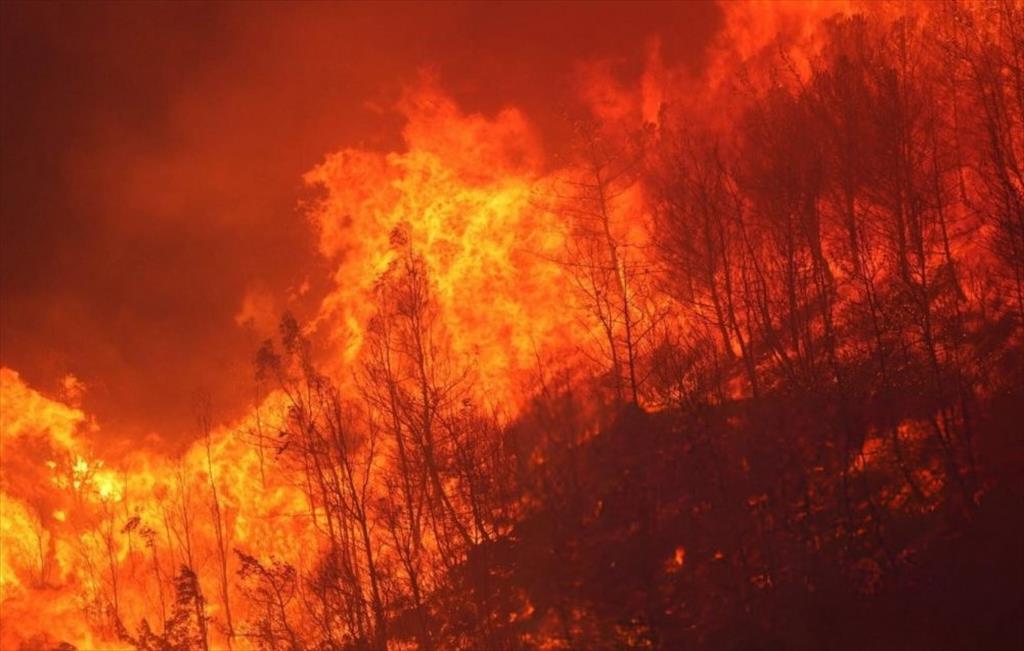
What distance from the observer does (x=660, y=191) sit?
23.5m

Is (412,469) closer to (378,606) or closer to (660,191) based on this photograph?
(378,606)

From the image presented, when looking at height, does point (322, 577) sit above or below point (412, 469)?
below

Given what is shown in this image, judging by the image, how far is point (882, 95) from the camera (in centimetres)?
2080

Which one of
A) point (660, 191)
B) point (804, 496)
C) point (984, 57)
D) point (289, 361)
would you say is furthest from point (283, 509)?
point (984, 57)

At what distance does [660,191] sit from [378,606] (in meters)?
13.3

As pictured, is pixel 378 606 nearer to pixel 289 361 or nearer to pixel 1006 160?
pixel 289 361

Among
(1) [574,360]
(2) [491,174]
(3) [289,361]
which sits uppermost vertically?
(2) [491,174]

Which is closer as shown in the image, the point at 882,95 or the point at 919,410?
the point at 919,410

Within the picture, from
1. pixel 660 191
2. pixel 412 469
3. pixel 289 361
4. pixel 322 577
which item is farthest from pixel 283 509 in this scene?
pixel 660 191

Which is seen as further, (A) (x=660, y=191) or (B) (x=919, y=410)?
(A) (x=660, y=191)

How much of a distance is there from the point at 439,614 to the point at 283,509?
14.1m

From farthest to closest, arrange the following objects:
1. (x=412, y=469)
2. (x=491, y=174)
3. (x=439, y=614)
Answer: (x=491, y=174), (x=412, y=469), (x=439, y=614)

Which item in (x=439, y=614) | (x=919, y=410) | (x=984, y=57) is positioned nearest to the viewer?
(x=919, y=410)

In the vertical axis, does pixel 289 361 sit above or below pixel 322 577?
above
